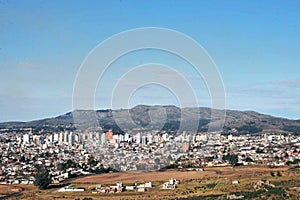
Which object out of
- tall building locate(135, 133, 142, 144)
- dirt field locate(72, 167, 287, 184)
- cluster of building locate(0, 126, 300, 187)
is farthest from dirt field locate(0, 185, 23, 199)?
tall building locate(135, 133, 142, 144)

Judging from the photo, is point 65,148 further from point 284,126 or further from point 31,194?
point 284,126

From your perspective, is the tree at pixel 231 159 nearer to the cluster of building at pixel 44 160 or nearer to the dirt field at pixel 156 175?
the dirt field at pixel 156 175

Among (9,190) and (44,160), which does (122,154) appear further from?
(9,190)

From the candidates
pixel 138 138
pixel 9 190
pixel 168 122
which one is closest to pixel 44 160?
pixel 138 138

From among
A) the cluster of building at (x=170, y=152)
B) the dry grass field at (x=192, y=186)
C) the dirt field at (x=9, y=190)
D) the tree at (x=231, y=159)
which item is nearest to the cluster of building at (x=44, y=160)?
the cluster of building at (x=170, y=152)

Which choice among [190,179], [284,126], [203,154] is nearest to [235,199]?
[190,179]
